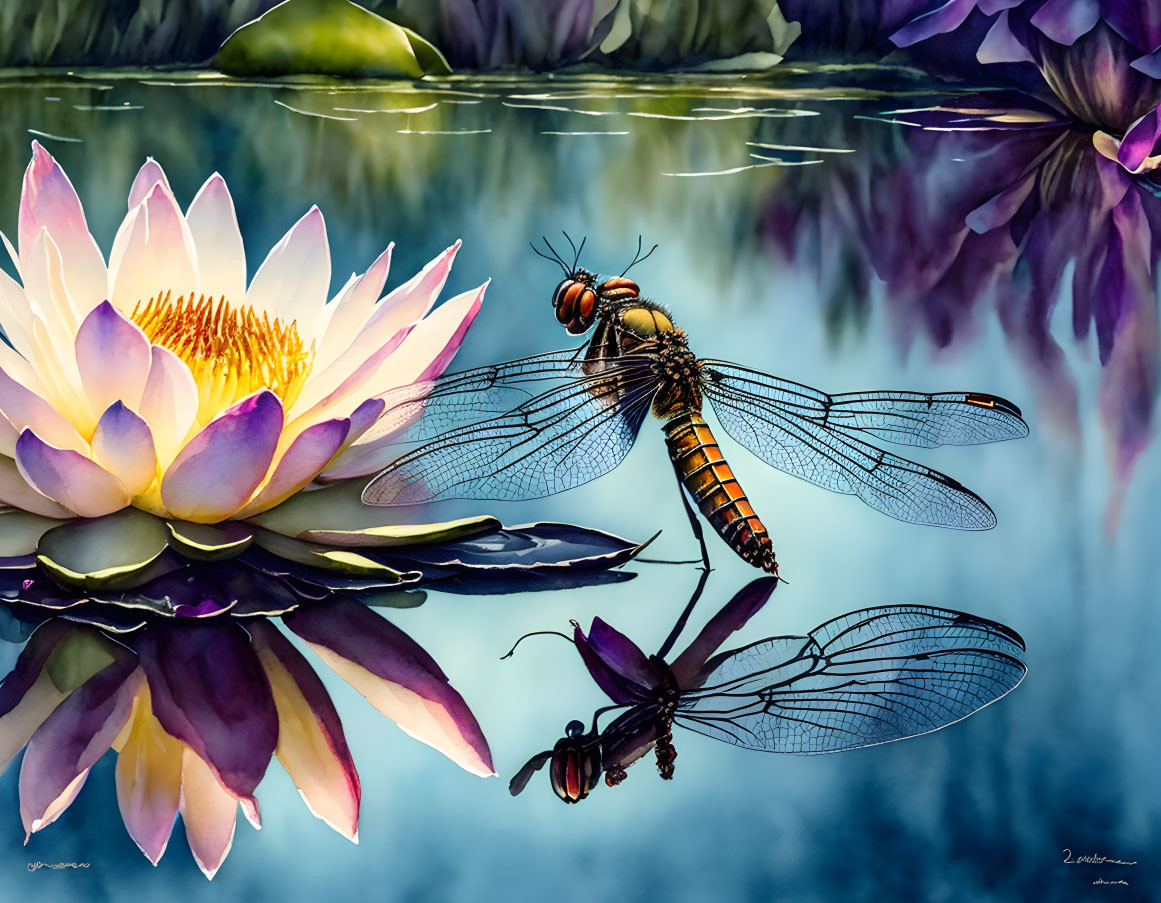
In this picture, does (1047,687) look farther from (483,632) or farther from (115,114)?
(115,114)

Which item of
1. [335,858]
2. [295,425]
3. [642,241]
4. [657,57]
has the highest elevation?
[657,57]

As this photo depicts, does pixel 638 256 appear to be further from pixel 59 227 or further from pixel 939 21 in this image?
pixel 939 21

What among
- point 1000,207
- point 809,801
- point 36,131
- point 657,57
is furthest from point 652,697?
point 657,57

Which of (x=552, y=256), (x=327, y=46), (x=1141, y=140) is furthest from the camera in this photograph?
(x=327, y=46)

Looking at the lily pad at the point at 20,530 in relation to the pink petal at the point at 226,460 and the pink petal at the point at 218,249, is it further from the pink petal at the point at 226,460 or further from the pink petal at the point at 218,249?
the pink petal at the point at 218,249
